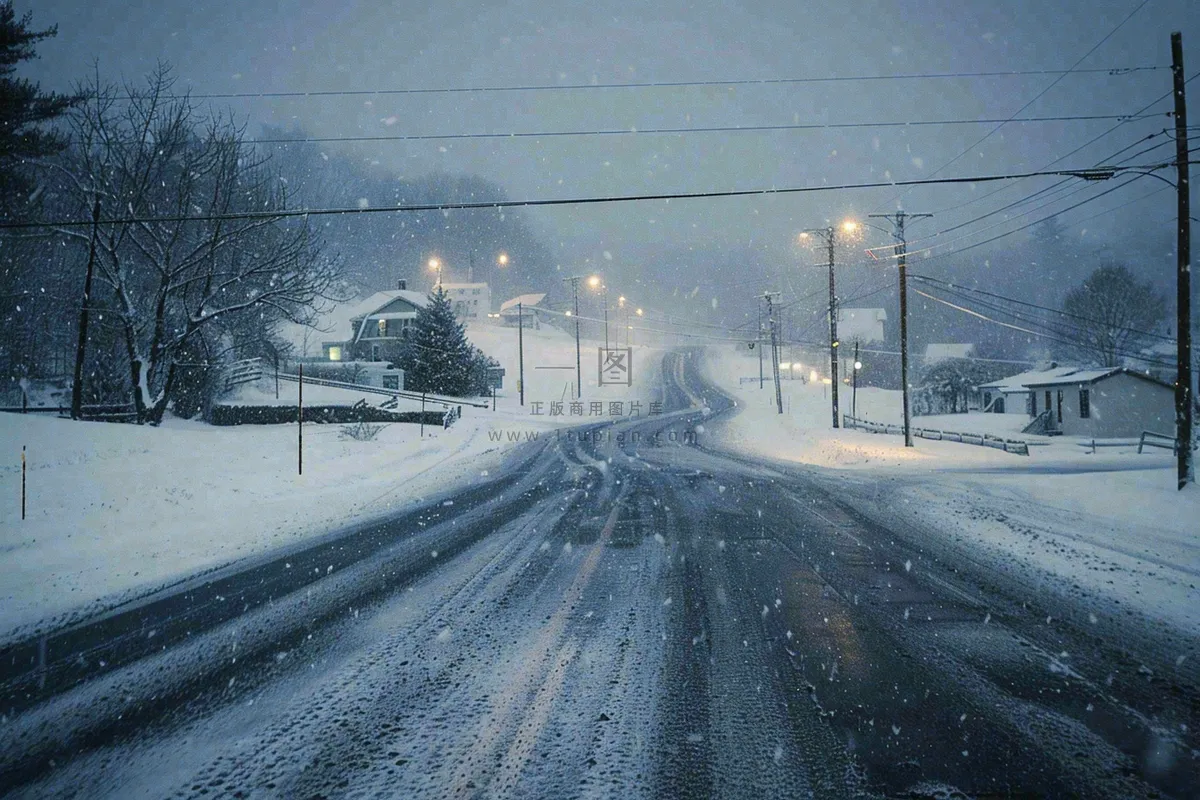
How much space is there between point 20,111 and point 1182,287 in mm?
31466

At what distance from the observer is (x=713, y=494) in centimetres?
1351

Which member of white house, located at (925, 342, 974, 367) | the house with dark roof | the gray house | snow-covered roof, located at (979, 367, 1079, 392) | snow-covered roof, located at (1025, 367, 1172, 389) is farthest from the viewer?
white house, located at (925, 342, 974, 367)

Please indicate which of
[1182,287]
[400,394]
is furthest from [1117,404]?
[400,394]

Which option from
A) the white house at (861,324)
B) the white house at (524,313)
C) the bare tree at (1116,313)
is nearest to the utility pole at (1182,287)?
the bare tree at (1116,313)

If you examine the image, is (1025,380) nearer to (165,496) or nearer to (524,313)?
(165,496)

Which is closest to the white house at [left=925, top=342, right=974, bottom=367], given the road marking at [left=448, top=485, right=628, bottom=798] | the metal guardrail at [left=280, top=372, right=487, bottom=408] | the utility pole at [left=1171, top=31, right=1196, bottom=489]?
the metal guardrail at [left=280, top=372, right=487, bottom=408]

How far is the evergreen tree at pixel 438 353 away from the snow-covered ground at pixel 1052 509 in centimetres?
2317

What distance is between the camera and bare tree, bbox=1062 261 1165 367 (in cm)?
5358

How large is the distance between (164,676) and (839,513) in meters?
10.2

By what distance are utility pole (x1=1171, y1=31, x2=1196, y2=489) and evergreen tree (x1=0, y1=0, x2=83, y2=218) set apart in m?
30.3

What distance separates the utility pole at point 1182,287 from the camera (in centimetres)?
1225

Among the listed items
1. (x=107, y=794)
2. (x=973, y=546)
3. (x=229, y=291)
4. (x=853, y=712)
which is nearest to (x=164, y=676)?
(x=107, y=794)

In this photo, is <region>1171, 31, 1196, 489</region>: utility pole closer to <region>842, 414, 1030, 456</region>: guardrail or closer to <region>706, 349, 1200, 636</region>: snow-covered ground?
<region>706, 349, 1200, 636</region>: snow-covered ground

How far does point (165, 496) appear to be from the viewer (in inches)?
474
